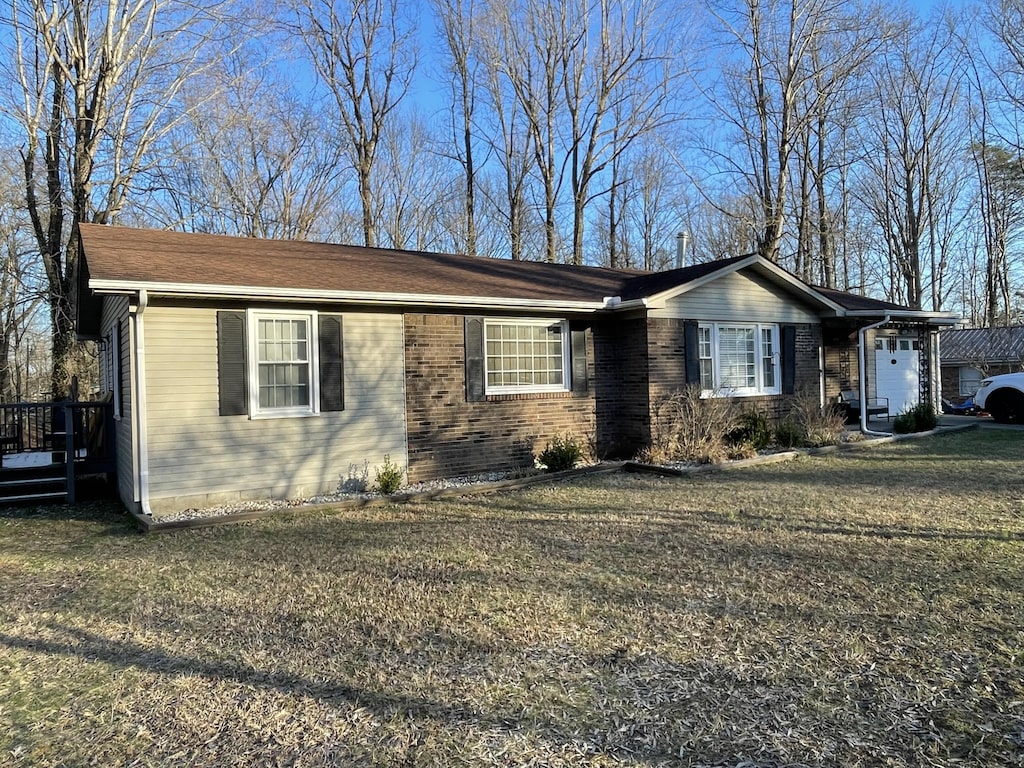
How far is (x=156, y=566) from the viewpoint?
224 inches

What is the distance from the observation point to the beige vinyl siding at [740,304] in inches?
445

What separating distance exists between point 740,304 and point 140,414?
9.48 meters

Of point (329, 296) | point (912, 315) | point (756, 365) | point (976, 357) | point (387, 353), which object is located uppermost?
point (912, 315)

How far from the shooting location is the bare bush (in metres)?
10.7

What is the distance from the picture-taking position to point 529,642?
3.90 meters

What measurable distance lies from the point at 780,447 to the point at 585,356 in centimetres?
393

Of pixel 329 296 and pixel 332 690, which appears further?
pixel 329 296

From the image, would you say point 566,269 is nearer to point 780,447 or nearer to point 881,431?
point 780,447

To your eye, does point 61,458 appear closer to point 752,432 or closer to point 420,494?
point 420,494

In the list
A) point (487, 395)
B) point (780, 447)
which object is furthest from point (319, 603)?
point (780, 447)

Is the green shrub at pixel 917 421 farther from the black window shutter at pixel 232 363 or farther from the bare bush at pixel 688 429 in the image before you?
the black window shutter at pixel 232 363

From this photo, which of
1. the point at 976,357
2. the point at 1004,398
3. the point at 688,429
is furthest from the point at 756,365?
the point at 976,357

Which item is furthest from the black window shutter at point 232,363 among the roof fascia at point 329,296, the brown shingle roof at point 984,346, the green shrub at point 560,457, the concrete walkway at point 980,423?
the brown shingle roof at point 984,346

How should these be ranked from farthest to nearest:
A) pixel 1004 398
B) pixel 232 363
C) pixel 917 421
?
pixel 1004 398, pixel 917 421, pixel 232 363
